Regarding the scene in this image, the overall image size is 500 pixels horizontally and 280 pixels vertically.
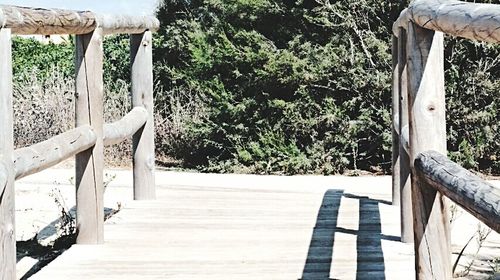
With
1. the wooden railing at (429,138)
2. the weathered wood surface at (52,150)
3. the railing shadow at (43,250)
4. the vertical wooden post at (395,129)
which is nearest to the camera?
the wooden railing at (429,138)

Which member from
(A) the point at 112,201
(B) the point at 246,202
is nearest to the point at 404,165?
(B) the point at 246,202

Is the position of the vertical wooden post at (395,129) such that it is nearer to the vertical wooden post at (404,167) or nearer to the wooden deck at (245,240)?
the wooden deck at (245,240)

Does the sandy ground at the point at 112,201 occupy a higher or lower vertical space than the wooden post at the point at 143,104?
lower

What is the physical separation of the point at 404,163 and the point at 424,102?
6.70ft

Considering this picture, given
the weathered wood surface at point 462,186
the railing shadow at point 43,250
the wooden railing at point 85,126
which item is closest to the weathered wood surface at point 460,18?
the weathered wood surface at point 462,186

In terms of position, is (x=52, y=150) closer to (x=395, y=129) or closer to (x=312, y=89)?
(x=395, y=129)

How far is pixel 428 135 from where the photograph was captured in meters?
3.83

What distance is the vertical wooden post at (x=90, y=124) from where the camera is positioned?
17.1 ft

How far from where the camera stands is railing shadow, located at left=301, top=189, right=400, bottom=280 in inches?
185

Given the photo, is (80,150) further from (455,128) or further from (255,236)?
(455,128)

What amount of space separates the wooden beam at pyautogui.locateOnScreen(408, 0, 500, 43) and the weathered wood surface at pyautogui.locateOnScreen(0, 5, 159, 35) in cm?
158

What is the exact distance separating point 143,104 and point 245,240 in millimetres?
1819

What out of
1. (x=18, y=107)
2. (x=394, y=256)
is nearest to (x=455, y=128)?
(x=18, y=107)

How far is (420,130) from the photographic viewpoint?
12.6ft
